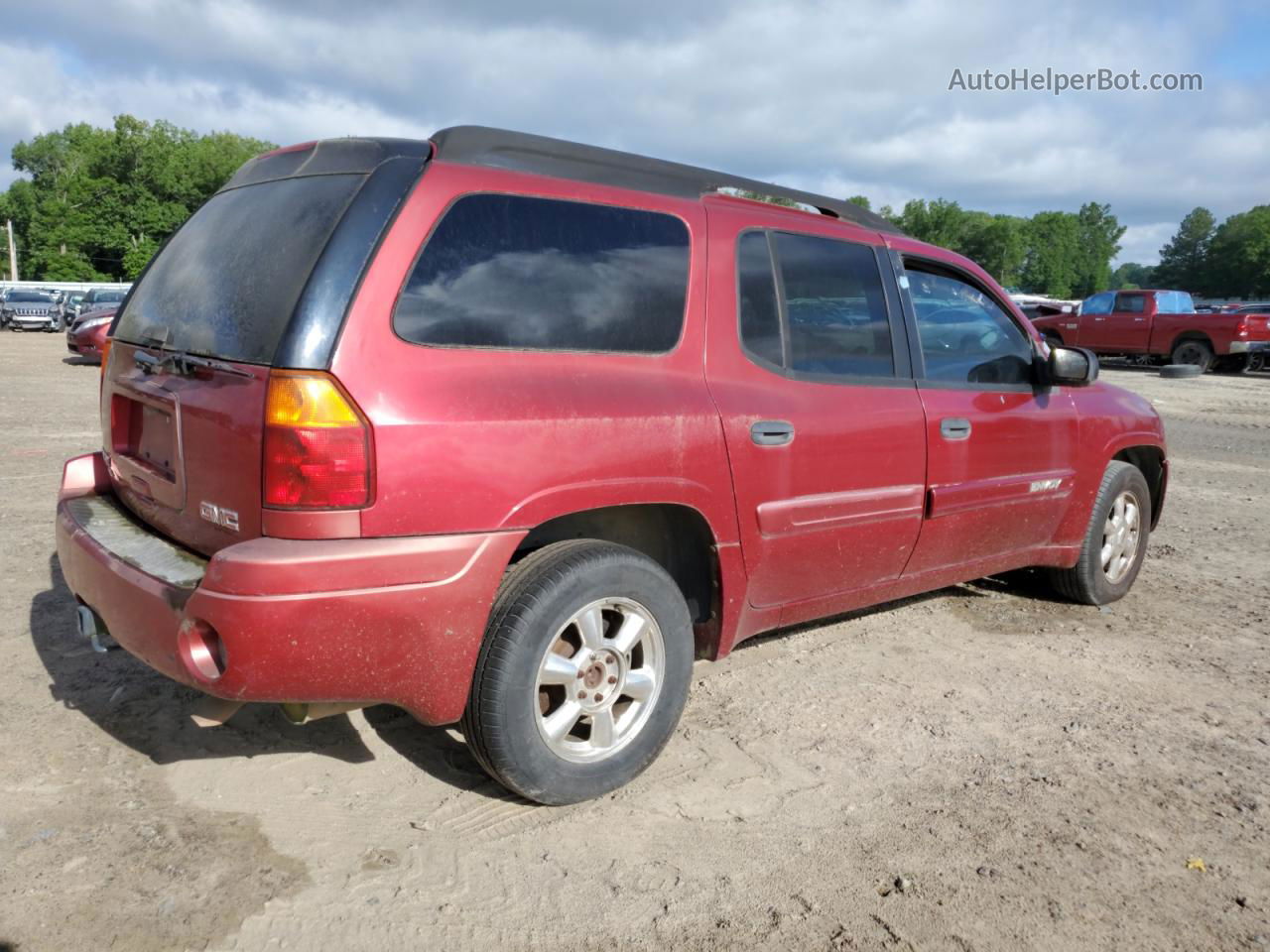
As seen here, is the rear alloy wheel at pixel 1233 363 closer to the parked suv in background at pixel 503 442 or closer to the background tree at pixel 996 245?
the parked suv in background at pixel 503 442

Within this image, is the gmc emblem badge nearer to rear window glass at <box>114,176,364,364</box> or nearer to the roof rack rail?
rear window glass at <box>114,176,364,364</box>

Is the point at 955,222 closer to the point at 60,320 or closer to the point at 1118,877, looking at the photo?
the point at 60,320

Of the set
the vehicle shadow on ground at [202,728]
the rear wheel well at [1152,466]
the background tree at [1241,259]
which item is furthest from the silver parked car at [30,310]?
the background tree at [1241,259]

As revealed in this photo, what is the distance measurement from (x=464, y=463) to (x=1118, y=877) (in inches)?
80.2

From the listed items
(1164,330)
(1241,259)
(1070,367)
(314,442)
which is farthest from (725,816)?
(1241,259)

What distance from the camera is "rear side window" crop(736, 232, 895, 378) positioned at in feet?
11.3

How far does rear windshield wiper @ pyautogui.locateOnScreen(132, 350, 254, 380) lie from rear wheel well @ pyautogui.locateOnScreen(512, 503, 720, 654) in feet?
3.14

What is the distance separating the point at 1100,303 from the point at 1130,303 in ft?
2.06

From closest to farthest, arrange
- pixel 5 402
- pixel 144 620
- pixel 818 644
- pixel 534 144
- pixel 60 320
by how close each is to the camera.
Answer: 1. pixel 144 620
2. pixel 534 144
3. pixel 818 644
4. pixel 5 402
5. pixel 60 320

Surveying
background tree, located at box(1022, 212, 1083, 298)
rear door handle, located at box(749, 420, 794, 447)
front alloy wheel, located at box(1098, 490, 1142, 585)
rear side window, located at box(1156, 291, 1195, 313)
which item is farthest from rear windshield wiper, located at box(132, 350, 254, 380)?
background tree, located at box(1022, 212, 1083, 298)

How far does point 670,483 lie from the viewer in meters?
3.07

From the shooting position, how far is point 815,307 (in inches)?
145

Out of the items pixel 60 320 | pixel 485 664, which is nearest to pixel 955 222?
pixel 60 320

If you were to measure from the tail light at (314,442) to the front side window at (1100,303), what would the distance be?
77.1 ft
